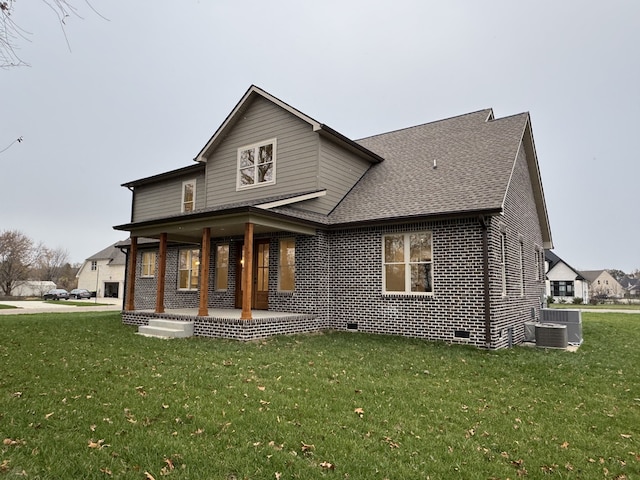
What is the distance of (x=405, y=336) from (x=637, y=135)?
49883mm

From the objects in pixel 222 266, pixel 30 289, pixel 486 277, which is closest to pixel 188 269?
pixel 222 266

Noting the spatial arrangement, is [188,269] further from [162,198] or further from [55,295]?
[55,295]

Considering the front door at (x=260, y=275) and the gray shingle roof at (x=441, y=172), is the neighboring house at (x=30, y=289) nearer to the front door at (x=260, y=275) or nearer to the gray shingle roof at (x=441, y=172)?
the front door at (x=260, y=275)

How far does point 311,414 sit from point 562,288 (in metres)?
50.3

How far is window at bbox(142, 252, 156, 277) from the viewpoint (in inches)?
696

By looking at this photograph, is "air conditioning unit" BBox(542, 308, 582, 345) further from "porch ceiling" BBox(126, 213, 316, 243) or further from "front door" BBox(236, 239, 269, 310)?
"front door" BBox(236, 239, 269, 310)

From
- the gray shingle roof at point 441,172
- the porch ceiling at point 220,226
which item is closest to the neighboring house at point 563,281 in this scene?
the gray shingle roof at point 441,172

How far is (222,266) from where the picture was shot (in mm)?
14000

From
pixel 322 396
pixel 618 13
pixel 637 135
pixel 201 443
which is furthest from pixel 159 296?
pixel 637 135

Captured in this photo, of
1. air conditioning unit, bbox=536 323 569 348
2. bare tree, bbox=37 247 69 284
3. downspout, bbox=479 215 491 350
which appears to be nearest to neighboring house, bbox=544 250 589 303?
air conditioning unit, bbox=536 323 569 348

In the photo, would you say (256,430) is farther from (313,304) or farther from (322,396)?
(313,304)

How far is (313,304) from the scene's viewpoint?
37.6 ft

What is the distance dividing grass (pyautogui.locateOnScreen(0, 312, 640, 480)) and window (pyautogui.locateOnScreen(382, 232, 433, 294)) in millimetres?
2536

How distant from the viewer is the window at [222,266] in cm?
1388
